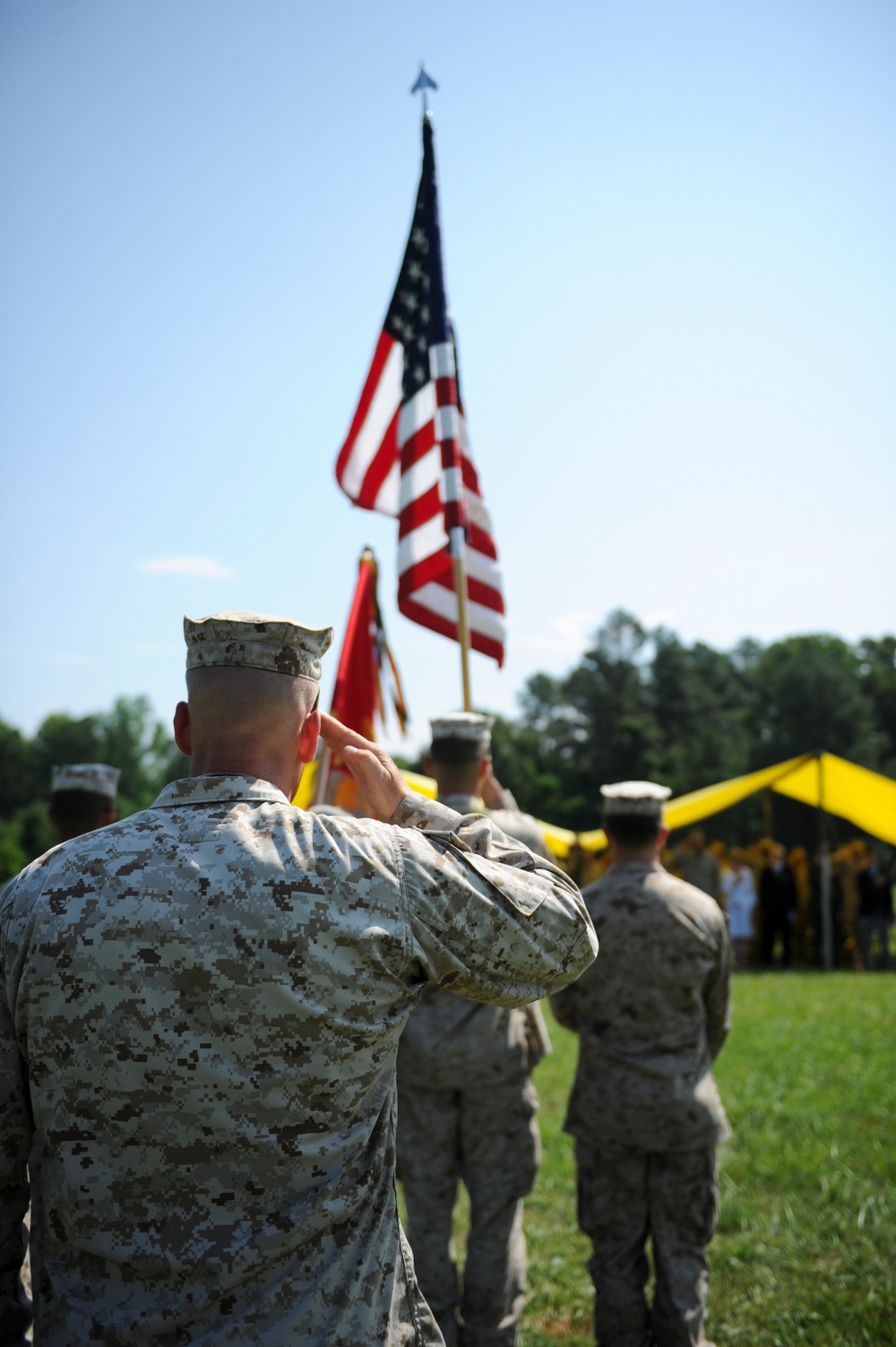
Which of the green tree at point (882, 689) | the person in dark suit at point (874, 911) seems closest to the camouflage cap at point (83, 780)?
the person in dark suit at point (874, 911)

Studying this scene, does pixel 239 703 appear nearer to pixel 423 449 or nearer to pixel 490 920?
pixel 490 920

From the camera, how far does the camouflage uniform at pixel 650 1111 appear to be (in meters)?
4.09

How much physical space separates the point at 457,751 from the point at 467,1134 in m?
1.63

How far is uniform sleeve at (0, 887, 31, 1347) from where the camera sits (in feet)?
6.47

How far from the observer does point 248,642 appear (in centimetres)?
211

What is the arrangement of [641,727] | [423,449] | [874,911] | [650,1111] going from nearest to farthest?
[650,1111] → [423,449] → [874,911] → [641,727]

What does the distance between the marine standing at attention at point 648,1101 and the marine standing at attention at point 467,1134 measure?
1.02 feet

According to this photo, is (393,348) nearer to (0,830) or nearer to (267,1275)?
(267,1275)

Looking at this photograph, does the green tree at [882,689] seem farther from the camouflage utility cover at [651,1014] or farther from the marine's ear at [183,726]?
the marine's ear at [183,726]

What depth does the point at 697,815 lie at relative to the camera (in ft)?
68.8

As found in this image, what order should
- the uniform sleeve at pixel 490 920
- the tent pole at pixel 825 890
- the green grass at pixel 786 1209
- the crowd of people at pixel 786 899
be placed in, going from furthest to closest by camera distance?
the crowd of people at pixel 786 899 < the tent pole at pixel 825 890 < the green grass at pixel 786 1209 < the uniform sleeve at pixel 490 920

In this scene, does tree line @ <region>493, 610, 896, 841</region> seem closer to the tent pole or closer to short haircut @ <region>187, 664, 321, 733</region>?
the tent pole

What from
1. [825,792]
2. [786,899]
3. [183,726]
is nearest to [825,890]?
[786,899]

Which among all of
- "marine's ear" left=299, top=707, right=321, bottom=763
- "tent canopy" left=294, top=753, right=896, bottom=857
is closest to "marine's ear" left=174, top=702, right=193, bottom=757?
"marine's ear" left=299, top=707, right=321, bottom=763
